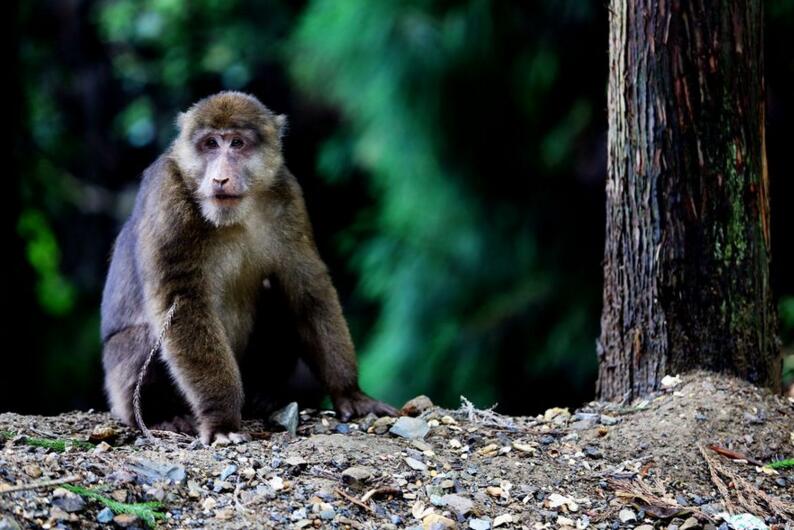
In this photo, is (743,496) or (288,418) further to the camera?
(288,418)

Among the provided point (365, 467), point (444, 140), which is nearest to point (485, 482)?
point (365, 467)

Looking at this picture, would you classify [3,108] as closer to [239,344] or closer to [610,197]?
[239,344]

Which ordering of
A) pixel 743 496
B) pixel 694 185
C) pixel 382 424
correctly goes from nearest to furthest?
pixel 743 496 → pixel 694 185 → pixel 382 424

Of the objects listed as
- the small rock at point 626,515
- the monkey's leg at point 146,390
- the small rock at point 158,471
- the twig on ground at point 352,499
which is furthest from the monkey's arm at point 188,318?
the small rock at point 626,515

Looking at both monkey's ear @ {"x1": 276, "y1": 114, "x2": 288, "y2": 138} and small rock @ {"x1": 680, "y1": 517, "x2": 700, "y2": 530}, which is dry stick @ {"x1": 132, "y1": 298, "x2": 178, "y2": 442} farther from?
small rock @ {"x1": 680, "y1": 517, "x2": 700, "y2": 530}

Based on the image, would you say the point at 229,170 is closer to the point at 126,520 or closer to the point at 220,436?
the point at 220,436

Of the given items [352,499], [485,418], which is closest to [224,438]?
[352,499]

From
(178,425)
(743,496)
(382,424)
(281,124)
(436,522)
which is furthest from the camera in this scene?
(281,124)

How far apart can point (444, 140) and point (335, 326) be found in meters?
3.92

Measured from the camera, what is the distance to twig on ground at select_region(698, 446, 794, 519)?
4.39 m

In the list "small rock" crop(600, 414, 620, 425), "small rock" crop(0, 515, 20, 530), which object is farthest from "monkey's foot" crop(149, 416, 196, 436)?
"small rock" crop(600, 414, 620, 425)

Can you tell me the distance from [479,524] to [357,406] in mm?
1383

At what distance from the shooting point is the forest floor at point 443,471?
3.94 meters

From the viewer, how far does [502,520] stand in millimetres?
4164
